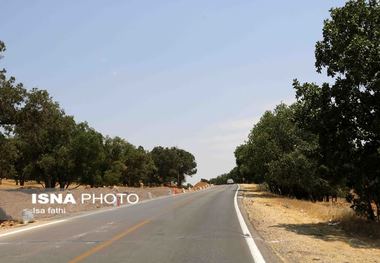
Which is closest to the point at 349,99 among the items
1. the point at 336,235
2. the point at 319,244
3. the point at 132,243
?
the point at 336,235

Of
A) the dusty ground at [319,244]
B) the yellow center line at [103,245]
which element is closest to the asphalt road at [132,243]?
the yellow center line at [103,245]

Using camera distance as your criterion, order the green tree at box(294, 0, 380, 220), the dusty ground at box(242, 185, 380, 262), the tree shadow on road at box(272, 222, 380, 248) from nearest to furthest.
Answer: the dusty ground at box(242, 185, 380, 262), the tree shadow on road at box(272, 222, 380, 248), the green tree at box(294, 0, 380, 220)

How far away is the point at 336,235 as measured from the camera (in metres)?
17.8

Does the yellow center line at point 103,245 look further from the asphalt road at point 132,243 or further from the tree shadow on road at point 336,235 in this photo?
the tree shadow on road at point 336,235

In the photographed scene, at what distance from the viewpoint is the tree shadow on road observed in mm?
15713

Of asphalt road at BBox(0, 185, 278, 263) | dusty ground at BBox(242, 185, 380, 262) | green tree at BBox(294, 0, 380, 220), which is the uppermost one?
green tree at BBox(294, 0, 380, 220)

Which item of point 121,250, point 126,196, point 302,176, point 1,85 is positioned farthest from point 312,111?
point 302,176

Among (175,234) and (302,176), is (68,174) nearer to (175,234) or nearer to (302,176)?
(302,176)

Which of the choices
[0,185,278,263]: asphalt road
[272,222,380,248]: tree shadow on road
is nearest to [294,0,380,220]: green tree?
[272,222,380,248]: tree shadow on road

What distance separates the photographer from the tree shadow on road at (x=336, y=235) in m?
15.7

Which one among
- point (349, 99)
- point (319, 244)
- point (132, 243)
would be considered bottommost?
point (319, 244)

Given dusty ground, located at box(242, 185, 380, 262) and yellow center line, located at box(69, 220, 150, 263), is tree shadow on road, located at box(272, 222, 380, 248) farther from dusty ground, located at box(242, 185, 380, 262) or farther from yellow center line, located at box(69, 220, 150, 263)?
yellow center line, located at box(69, 220, 150, 263)

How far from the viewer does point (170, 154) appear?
6127 inches

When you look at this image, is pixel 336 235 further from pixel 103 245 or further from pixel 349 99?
pixel 103 245
